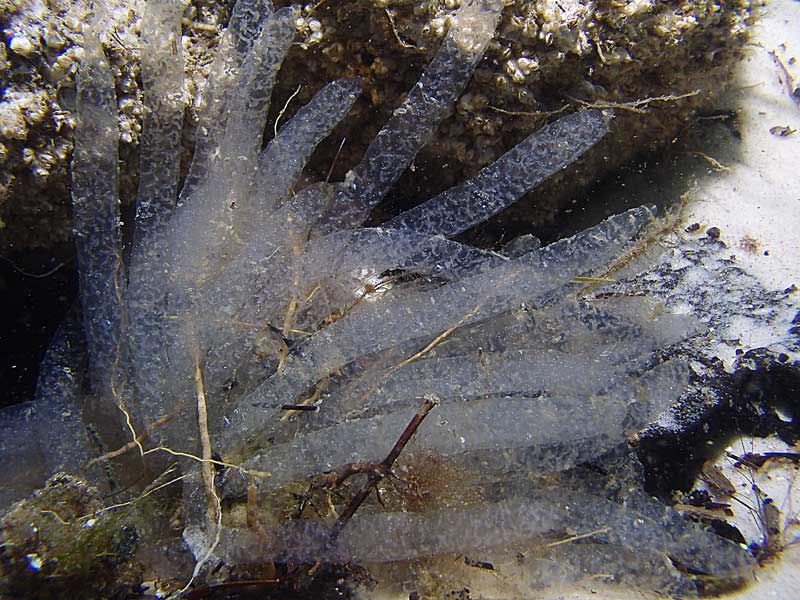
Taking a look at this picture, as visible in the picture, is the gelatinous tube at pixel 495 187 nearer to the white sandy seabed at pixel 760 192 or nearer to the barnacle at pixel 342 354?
the barnacle at pixel 342 354

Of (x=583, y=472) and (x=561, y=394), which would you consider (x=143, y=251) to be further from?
(x=583, y=472)

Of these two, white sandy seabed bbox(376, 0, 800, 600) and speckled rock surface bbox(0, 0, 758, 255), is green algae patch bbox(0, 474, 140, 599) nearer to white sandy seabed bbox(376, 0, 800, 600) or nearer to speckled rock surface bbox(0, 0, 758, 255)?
speckled rock surface bbox(0, 0, 758, 255)

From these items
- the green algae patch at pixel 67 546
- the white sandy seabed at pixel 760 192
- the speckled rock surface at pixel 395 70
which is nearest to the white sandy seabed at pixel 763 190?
the white sandy seabed at pixel 760 192

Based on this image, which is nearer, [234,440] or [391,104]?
[234,440]

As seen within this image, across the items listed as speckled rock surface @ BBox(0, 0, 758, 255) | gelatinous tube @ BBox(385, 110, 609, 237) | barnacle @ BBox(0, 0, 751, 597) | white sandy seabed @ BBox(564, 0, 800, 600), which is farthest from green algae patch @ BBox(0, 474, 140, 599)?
white sandy seabed @ BBox(564, 0, 800, 600)

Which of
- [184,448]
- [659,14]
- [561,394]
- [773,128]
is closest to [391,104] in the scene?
[659,14]

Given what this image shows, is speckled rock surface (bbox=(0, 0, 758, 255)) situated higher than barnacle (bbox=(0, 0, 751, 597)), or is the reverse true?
speckled rock surface (bbox=(0, 0, 758, 255))
